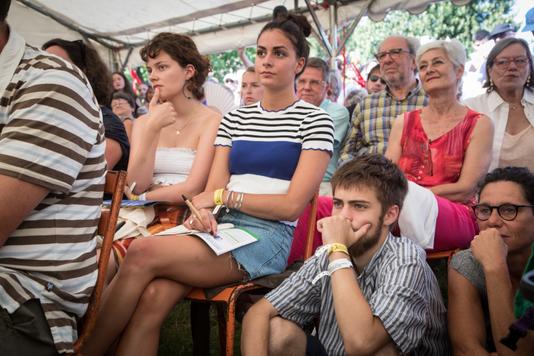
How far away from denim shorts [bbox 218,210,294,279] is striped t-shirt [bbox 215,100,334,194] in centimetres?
14

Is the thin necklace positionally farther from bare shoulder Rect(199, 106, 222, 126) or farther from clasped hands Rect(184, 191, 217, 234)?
clasped hands Rect(184, 191, 217, 234)

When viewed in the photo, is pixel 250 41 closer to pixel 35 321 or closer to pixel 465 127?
pixel 465 127

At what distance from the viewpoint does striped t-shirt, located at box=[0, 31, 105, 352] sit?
1221 mm

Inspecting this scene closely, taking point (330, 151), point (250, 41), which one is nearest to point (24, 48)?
point (330, 151)

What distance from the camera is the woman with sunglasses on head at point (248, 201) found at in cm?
175

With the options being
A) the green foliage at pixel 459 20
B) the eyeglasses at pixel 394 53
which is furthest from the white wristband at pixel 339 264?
the green foliage at pixel 459 20

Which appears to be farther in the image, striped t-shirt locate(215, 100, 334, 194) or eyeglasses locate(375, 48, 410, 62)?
eyeglasses locate(375, 48, 410, 62)

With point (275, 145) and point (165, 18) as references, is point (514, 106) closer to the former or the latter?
point (275, 145)

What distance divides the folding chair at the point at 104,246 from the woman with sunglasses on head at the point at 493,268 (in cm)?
119

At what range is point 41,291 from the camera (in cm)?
129

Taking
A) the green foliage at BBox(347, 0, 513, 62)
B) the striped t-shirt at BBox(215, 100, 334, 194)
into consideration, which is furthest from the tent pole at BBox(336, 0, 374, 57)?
the green foliage at BBox(347, 0, 513, 62)

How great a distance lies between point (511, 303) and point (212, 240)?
1.08 meters

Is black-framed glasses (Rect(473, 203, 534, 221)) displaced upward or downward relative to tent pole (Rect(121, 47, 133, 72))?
downward

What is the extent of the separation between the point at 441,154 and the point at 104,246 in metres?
1.97
